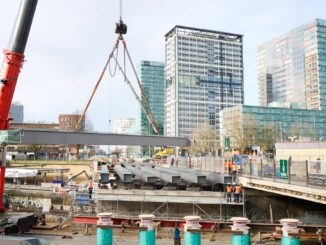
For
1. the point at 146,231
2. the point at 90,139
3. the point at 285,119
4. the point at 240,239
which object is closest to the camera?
the point at 240,239

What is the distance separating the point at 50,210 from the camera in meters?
28.1

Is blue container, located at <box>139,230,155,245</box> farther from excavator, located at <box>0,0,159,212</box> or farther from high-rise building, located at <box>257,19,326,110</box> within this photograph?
high-rise building, located at <box>257,19,326,110</box>

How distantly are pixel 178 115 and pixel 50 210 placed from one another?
154 m

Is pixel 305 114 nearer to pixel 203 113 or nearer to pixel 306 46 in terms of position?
pixel 306 46

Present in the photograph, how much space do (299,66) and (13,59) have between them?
523 ft

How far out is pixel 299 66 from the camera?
159000 mm

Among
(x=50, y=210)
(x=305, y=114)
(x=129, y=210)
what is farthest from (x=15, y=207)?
(x=305, y=114)

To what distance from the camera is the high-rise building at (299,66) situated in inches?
5910

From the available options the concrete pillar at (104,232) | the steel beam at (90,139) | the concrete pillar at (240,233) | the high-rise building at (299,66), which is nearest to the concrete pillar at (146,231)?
the concrete pillar at (104,232)

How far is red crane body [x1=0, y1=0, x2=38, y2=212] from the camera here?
16922mm

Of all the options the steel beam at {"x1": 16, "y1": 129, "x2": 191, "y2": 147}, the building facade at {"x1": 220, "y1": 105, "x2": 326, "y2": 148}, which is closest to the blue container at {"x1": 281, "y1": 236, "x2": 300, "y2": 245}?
the steel beam at {"x1": 16, "y1": 129, "x2": 191, "y2": 147}

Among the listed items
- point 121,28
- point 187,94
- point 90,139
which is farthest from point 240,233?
point 187,94

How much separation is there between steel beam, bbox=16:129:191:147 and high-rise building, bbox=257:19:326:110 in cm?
13361

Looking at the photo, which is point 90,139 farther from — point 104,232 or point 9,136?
point 104,232
